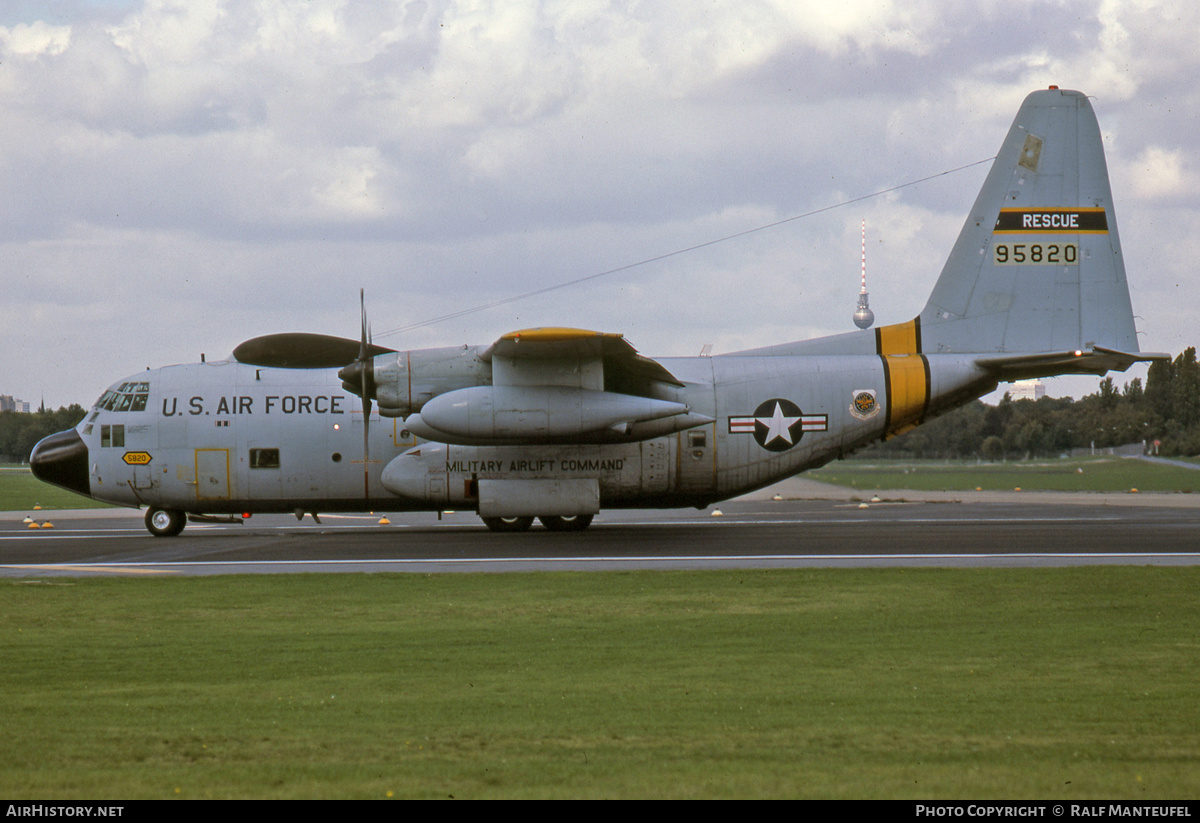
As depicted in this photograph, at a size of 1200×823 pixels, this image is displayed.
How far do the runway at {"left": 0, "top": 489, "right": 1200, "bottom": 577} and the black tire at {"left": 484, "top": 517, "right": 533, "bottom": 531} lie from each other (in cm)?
58

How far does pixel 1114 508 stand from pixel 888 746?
3179cm

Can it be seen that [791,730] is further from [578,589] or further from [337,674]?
[578,589]

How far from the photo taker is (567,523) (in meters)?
26.9

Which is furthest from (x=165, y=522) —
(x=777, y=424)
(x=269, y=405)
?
(x=777, y=424)

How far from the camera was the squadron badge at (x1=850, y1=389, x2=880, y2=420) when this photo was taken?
81.6ft

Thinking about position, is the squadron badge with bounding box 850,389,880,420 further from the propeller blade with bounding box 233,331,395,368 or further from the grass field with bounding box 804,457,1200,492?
the grass field with bounding box 804,457,1200,492

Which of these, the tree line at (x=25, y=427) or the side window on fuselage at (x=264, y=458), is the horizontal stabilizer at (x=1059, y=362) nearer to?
the side window on fuselage at (x=264, y=458)

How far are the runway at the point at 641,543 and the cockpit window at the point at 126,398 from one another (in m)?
3.21

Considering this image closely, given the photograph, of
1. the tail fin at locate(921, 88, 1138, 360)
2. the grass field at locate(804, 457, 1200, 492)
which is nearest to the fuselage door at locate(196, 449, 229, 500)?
the tail fin at locate(921, 88, 1138, 360)

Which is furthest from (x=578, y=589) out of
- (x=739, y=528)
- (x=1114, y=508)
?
(x=1114, y=508)

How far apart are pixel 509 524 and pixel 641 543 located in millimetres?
5054

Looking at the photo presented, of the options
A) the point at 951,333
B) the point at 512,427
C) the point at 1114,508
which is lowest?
the point at 1114,508

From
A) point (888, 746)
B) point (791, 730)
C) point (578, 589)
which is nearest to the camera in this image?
point (888, 746)

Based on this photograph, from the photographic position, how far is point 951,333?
26.2m
